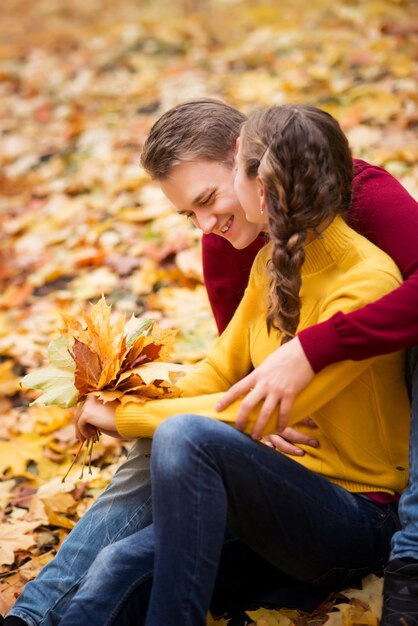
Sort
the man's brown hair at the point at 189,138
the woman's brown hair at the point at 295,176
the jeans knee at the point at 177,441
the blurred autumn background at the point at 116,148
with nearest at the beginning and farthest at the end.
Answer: the jeans knee at the point at 177,441 < the woman's brown hair at the point at 295,176 < the man's brown hair at the point at 189,138 < the blurred autumn background at the point at 116,148

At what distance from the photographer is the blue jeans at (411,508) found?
159 cm

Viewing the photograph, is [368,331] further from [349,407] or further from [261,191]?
[261,191]

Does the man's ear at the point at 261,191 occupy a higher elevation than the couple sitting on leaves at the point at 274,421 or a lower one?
higher

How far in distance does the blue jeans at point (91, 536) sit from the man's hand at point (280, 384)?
1.64 ft

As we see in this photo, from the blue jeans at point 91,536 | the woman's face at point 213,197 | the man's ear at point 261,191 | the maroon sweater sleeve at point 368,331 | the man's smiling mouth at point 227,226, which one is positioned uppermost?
the man's ear at point 261,191

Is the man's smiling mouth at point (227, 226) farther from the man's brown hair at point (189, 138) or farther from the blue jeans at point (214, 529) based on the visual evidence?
the blue jeans at point (214, 529)

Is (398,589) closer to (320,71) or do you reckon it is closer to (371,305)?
(371,305)

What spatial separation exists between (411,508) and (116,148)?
163 inches

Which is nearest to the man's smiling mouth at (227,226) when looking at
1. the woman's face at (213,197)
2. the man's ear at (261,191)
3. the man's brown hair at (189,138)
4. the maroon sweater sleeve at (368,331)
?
the woman's face at (213,197)

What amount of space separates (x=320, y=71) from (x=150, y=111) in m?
1.35

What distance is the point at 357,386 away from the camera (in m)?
1.76

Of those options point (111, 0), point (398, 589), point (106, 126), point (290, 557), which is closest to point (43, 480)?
point (290, 557)

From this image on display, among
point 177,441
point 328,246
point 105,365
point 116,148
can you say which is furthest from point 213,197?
point 116,148

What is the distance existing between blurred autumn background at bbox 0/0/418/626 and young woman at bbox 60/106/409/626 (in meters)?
0.25
